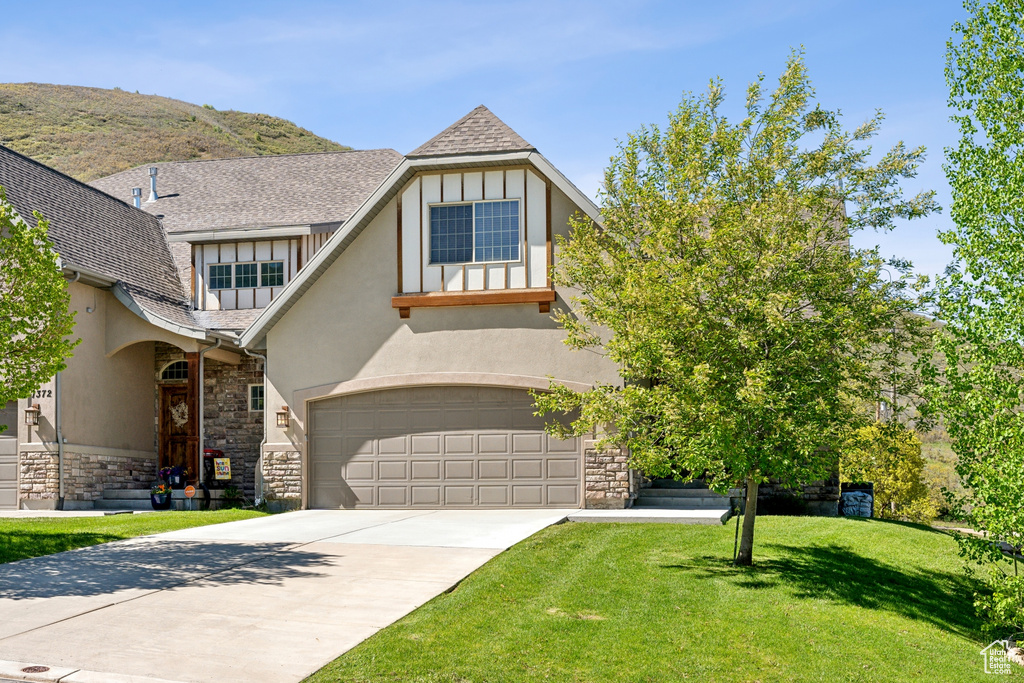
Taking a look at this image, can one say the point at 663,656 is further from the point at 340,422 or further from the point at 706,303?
the point at 340,422

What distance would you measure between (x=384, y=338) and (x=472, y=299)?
6.46 ft

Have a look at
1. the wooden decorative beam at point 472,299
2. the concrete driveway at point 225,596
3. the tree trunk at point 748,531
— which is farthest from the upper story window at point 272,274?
the tree trunk at point 748,531

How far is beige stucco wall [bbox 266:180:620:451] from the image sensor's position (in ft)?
59.5

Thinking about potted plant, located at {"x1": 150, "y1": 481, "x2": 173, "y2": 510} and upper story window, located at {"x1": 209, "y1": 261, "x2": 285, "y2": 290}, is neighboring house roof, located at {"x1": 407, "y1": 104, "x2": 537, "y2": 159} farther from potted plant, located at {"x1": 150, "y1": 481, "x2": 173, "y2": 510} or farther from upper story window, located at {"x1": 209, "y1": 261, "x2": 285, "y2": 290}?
potted plant, located at {"x1": 150, "y1": 481, "x2": 173, "y2": 510}

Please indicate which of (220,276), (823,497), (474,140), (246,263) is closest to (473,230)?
(474,140)

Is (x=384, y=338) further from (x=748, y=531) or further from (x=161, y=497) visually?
(x=748, y=531)

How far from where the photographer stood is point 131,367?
20.9 metres

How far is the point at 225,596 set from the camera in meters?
10.0

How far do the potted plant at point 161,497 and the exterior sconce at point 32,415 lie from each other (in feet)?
8.55

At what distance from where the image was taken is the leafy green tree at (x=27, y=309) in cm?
1259

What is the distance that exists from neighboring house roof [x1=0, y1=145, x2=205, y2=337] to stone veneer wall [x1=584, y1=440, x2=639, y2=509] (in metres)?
8.51

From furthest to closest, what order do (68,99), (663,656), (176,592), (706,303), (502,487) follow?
(68,99), (502,487), (706,303), (176,592), (663,656)

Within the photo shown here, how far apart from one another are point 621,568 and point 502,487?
6679mm

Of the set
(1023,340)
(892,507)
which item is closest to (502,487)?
(1023,340)
